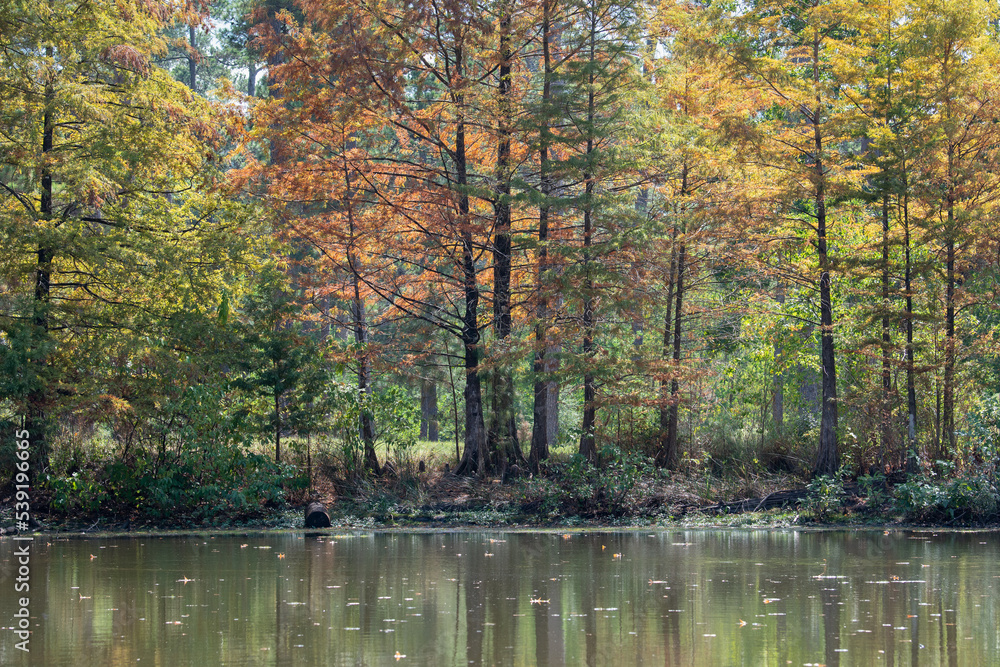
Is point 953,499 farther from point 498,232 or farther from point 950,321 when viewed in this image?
point 498,232

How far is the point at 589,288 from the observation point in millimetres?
17328

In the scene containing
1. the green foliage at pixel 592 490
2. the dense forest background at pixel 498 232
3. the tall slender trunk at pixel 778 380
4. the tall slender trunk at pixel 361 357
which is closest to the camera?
the dense forest background at pixel 498 232

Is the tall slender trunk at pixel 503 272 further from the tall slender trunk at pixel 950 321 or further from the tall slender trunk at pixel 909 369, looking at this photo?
the tall slender trunk at pixel 950 321

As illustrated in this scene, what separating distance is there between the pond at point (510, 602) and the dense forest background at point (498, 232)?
3563mm

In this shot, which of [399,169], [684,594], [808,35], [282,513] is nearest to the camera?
[684,594]

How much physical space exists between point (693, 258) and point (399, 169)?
20.2ft

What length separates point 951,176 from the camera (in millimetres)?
17484

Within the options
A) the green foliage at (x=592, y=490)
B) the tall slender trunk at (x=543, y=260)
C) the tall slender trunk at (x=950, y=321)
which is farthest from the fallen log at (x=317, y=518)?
the tall slender trunk at (x=950, y=321)

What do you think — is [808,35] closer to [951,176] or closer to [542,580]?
[951,176]

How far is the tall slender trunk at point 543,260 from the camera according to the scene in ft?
58.7

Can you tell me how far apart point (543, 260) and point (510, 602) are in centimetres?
979

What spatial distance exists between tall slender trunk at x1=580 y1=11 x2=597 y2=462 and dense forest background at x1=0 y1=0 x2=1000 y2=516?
0.08 metres

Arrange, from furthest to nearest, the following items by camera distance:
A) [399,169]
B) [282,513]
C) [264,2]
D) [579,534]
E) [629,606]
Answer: [264,2], [399,169], [282,513], [579,534], [629,606]

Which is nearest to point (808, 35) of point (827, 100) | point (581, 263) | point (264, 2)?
point (827, 100)
